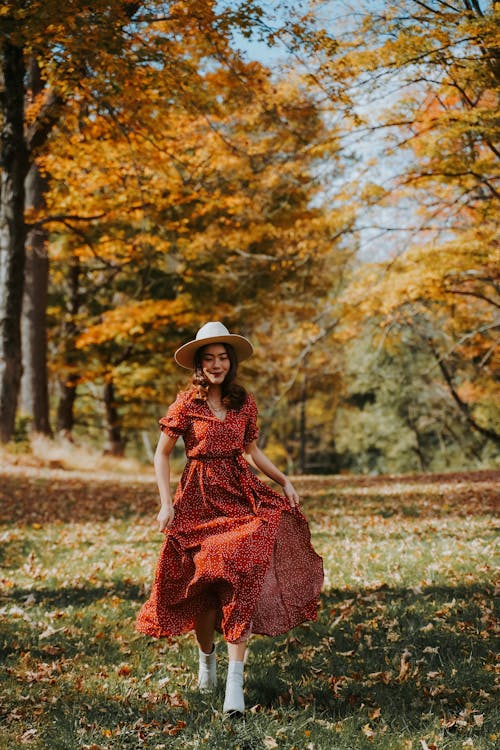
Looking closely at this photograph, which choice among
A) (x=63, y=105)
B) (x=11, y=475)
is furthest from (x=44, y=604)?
(x=63, y=105)

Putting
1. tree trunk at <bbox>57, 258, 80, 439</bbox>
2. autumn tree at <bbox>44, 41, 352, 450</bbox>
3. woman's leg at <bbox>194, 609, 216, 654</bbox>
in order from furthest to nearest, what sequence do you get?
tree trunk at <bbox>57, 258, 80, 439</bbox> → autumn tree at <bbox>44, 41, 352, 450</bbox> → woman's leg at <bbox>194, 609, 216, 654</bbox>

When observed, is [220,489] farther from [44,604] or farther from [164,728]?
[44,604]

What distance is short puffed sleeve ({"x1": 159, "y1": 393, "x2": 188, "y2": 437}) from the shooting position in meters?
4.09

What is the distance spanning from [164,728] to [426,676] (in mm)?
1578

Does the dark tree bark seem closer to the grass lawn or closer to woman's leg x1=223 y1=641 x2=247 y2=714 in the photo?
the grass lawn

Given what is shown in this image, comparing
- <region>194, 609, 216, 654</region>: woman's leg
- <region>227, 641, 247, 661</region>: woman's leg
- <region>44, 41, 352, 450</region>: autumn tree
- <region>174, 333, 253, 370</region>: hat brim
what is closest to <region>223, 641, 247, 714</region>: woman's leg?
<region>227, 641, 247, 661</region>: woman's leg

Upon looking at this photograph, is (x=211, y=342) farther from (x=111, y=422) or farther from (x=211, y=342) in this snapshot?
(x=111, y=422)

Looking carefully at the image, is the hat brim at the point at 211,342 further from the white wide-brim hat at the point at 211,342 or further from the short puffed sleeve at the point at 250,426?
the short puffed sleeve at the point at 250,426

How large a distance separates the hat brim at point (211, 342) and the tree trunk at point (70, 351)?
670 inches

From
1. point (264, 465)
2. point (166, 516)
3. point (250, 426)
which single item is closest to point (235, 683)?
point (166, 516)

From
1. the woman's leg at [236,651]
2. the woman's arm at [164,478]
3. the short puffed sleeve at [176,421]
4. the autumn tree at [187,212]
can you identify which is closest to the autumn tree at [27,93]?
the autumn tree at [187,212]

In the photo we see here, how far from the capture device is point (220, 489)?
405 cm

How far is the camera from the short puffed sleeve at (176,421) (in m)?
4.09

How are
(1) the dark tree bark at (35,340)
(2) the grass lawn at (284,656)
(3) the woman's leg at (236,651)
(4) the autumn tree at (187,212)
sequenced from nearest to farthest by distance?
(2) the grass lawn at (284,656), (3) the woman's leg at (236,651), (4) the autumn tree at (187,212), (1) the dark tree bark at (35,340)
